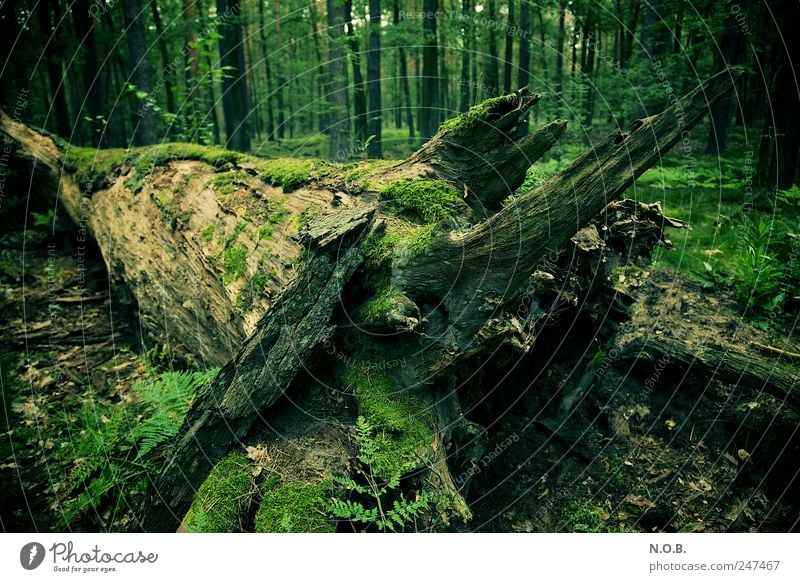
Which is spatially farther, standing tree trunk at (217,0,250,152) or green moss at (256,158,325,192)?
standing tree trunk at (217,0,250,152)

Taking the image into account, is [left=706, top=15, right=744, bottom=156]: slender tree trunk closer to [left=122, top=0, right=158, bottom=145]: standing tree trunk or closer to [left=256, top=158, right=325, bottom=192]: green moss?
[left=256, top=158, right=325, bottom=192]: green moss

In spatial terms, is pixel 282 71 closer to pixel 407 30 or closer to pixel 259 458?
pixel 407 30

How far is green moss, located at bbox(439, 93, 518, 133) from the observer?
4055 millimetres

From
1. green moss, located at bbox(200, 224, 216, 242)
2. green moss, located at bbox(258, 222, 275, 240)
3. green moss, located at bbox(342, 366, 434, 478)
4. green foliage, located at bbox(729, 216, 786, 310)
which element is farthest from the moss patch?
green foliage, located at bbox(729, 216, 786, 310)

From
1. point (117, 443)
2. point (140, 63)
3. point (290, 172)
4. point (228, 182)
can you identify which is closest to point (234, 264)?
point (290, 172)

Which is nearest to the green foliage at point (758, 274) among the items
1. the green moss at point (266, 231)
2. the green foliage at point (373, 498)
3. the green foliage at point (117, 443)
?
the green foliage at point (373, 498)

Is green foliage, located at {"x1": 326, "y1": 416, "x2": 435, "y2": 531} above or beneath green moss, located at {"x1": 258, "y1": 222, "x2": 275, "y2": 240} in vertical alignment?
beneath

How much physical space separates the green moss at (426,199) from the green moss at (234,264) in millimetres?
Answer: 1529

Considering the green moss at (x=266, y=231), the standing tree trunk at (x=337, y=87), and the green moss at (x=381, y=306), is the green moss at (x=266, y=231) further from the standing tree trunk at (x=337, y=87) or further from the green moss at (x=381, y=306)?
the standing tree trunk at (x=337, y=87)

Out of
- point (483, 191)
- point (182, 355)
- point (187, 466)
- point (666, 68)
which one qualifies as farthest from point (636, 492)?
point (666, 68)

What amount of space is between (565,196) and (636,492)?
2675mm

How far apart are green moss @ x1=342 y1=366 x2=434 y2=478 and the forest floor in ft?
3.91

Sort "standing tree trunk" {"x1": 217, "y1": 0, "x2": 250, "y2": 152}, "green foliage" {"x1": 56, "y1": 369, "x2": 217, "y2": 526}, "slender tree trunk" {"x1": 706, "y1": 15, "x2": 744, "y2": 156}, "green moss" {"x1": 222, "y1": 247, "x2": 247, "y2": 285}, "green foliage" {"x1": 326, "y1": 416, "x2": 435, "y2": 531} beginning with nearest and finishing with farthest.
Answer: "green foliage" {"x1": 326, "y1": 416, "x2": 435, "y2": 531} → "green foliage" {"x1": 56, "y1": 369, "x2": 217, "y2": 526} → "green moss" {"x1": 222, "y1": 247, "x2": 247, "y2": 285} → "slender tree trunk" {"x1": 706, "y1": 15, "x2": 744, "y2": 156} → "standing tree trunk" {"x1": 217, "y1": 0, "x2": 250, "y2": 152}

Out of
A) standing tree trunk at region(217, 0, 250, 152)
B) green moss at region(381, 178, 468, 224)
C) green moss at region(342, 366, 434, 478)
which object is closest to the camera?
green moss at region(342, 366, 434, 478)
